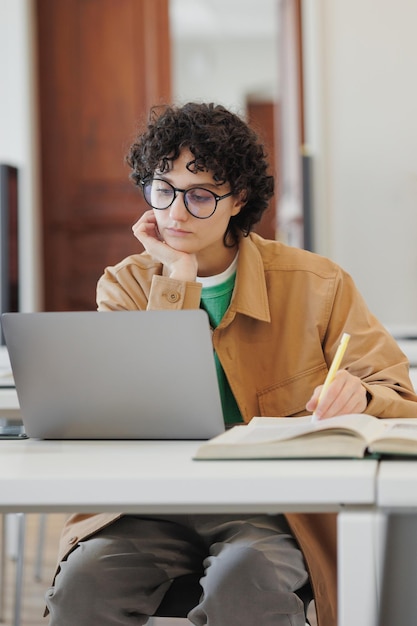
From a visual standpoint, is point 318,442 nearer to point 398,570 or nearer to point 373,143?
point 398,570

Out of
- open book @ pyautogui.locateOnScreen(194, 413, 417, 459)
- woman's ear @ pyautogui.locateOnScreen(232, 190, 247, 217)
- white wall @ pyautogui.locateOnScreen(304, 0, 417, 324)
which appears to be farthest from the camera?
white wall @ pyautogui.locateOnScreen(304, 0, 417, 324)

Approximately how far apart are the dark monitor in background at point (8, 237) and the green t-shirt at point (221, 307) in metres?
2.81

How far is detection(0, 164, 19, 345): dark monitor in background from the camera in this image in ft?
14.3

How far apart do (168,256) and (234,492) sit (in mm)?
784

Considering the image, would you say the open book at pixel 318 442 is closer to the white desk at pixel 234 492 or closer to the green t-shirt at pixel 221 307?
the white desk at pixel 234 492

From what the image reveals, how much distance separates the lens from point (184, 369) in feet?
3.84

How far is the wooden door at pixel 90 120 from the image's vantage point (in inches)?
196

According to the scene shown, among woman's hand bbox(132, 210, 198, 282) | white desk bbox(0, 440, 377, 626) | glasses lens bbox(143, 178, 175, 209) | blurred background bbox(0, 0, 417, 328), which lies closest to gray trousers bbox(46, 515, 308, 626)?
white desk bbox(0, 440, 377, 626)

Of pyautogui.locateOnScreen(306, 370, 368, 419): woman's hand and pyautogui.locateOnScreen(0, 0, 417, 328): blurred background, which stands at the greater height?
pyautogui.locateOnScreen(0, 0, 417, 328): blurred background

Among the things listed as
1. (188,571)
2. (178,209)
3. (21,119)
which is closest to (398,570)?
(188,571)

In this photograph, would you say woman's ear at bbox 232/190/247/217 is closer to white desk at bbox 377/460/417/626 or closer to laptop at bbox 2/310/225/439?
laptop at bbox 2/310/225/439

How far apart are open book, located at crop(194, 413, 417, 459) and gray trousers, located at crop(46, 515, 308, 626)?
0.67ft

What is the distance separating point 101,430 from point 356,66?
309 centimetres

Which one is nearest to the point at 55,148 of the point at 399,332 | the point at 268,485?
the point at 399,332
